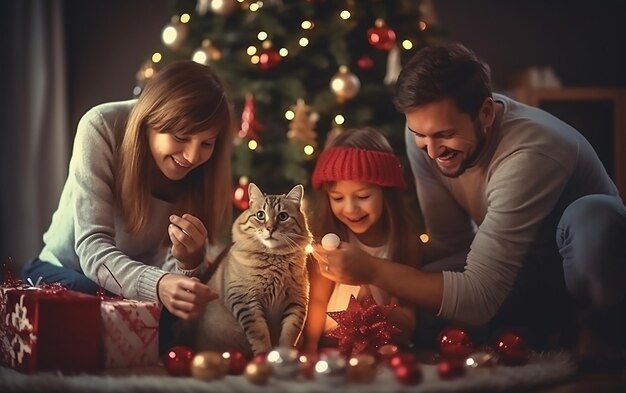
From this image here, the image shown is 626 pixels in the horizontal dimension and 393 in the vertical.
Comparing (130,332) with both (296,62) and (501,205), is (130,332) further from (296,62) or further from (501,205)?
(296,62)

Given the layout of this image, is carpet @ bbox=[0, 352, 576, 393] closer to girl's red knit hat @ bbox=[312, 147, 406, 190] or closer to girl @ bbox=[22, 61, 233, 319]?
girl @ bbox=[22, 61, 233, 319]

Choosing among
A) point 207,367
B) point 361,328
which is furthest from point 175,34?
point 207,367

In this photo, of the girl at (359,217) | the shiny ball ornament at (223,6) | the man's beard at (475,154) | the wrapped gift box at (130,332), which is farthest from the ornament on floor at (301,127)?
the wrapped gift box at (130,332)

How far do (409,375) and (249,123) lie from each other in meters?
1.37

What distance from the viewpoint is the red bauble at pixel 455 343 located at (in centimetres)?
163

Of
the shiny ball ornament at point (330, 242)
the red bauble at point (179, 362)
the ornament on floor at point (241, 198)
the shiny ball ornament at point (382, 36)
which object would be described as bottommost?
the red bauble at point (179, 362)

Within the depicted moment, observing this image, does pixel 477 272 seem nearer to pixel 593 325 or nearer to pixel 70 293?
pixel 593 325

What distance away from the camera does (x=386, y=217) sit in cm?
177

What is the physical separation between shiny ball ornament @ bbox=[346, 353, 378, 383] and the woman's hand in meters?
0.34

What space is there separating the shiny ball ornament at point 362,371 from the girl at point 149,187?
43 centimetres

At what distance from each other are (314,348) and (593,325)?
625 millimetres

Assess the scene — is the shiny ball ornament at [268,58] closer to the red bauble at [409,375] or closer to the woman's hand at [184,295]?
the woman's hand at [184,295]

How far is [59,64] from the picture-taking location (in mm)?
3354

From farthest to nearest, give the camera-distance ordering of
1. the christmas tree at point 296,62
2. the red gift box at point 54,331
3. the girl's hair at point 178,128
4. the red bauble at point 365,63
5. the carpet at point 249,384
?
the red bauble at point 365,63
the christmas tree at point 296,62
the girl's hair at point 178,128
the red gift box at point 54,331
the carpet at point 249,384
